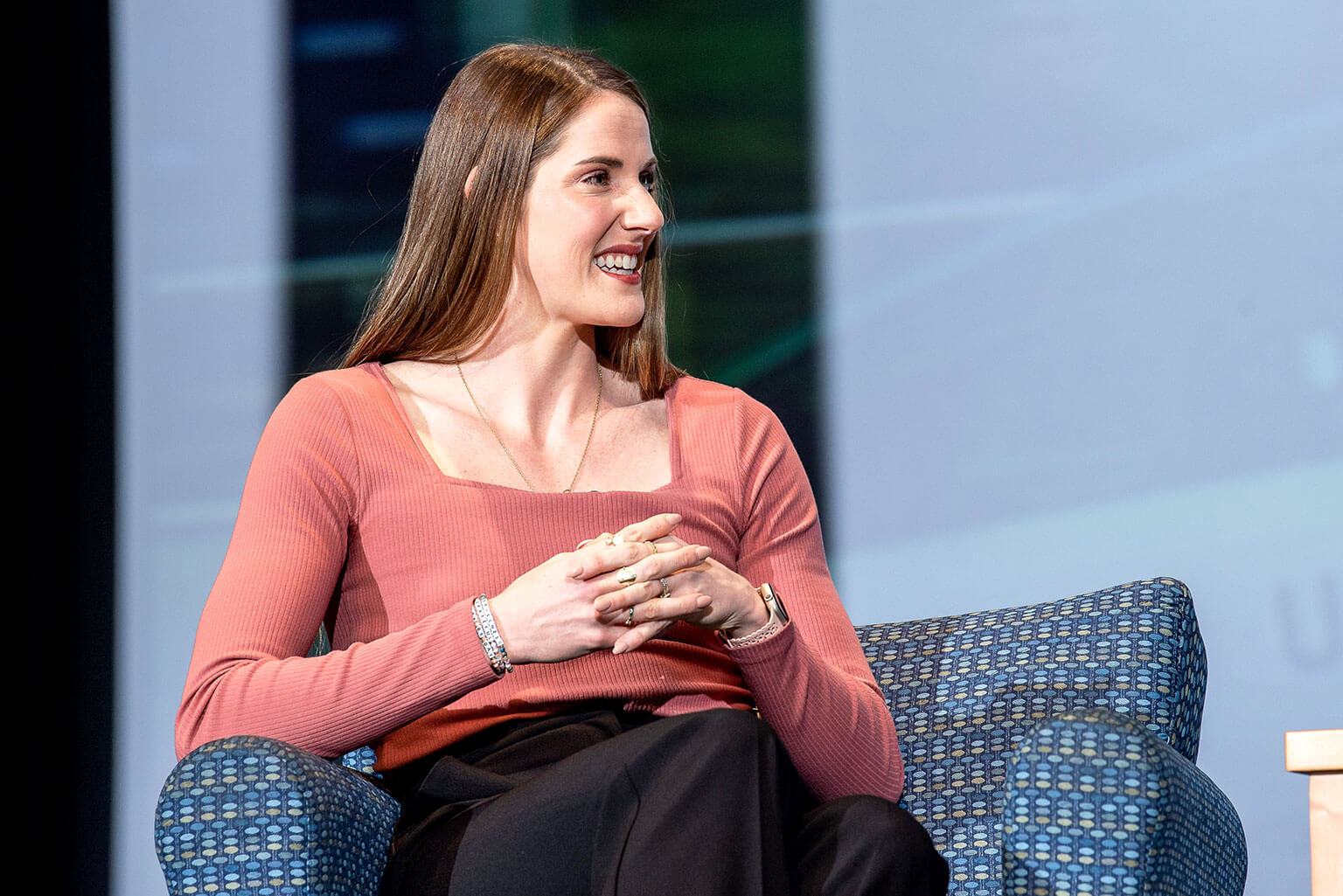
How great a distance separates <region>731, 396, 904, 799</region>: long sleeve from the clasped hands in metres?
0.10

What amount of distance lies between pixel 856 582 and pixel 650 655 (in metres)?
1.32

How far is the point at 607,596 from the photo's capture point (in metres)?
1.31

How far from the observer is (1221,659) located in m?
2.51

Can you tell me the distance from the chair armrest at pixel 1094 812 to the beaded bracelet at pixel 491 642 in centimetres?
43

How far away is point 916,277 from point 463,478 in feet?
4.72

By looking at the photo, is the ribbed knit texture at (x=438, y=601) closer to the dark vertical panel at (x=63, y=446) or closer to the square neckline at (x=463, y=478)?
the square neckline at (x=463, y=478)

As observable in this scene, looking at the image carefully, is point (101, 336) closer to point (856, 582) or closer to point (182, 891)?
point (856, 582)

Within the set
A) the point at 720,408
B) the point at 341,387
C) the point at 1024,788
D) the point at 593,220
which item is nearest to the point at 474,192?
the point at 593,220

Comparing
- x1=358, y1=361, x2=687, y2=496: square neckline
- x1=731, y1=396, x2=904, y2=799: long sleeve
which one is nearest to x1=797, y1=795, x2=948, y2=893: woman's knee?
x1=731, y1=396, x2=904, y2=799: long sleeve

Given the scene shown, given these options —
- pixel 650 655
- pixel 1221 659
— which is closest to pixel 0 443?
pixel 650 655

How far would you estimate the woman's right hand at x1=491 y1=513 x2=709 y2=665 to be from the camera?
51.4 inches

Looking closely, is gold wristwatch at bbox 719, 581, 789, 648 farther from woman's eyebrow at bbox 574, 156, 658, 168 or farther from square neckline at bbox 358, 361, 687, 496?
woman's eyebrow at bbox 574, 156, 658, 168

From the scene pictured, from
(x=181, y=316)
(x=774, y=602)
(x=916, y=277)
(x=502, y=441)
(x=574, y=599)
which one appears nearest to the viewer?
(x=574, y=599)

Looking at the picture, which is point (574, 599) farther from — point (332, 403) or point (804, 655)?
point (332, 403)
